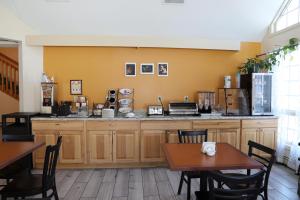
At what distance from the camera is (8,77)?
6.71m

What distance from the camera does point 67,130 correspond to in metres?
3.82

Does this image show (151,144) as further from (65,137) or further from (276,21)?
(276,21)

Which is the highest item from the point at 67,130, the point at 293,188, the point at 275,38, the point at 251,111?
the point at 275,38

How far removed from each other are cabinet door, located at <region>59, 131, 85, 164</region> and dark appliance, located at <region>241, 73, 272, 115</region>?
307cm

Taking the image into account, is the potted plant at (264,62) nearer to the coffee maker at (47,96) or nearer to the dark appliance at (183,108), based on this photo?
the dark appliance at (183,108)

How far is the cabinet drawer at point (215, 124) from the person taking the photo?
400cm

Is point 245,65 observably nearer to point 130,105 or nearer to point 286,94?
point 286,94

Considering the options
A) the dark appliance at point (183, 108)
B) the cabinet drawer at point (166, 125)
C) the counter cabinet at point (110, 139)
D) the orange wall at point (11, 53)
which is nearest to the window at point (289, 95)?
the counter cabinet at point (110, 139)

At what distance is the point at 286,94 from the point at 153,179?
2.70 metres

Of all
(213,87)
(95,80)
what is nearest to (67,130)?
(95,80)

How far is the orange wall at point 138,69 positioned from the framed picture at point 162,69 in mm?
78

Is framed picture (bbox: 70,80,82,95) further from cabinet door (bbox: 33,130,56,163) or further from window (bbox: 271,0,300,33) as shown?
window (bbox: 271,0,300,33)

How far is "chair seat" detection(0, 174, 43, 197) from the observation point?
211 cm

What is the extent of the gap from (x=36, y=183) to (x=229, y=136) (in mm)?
3108
